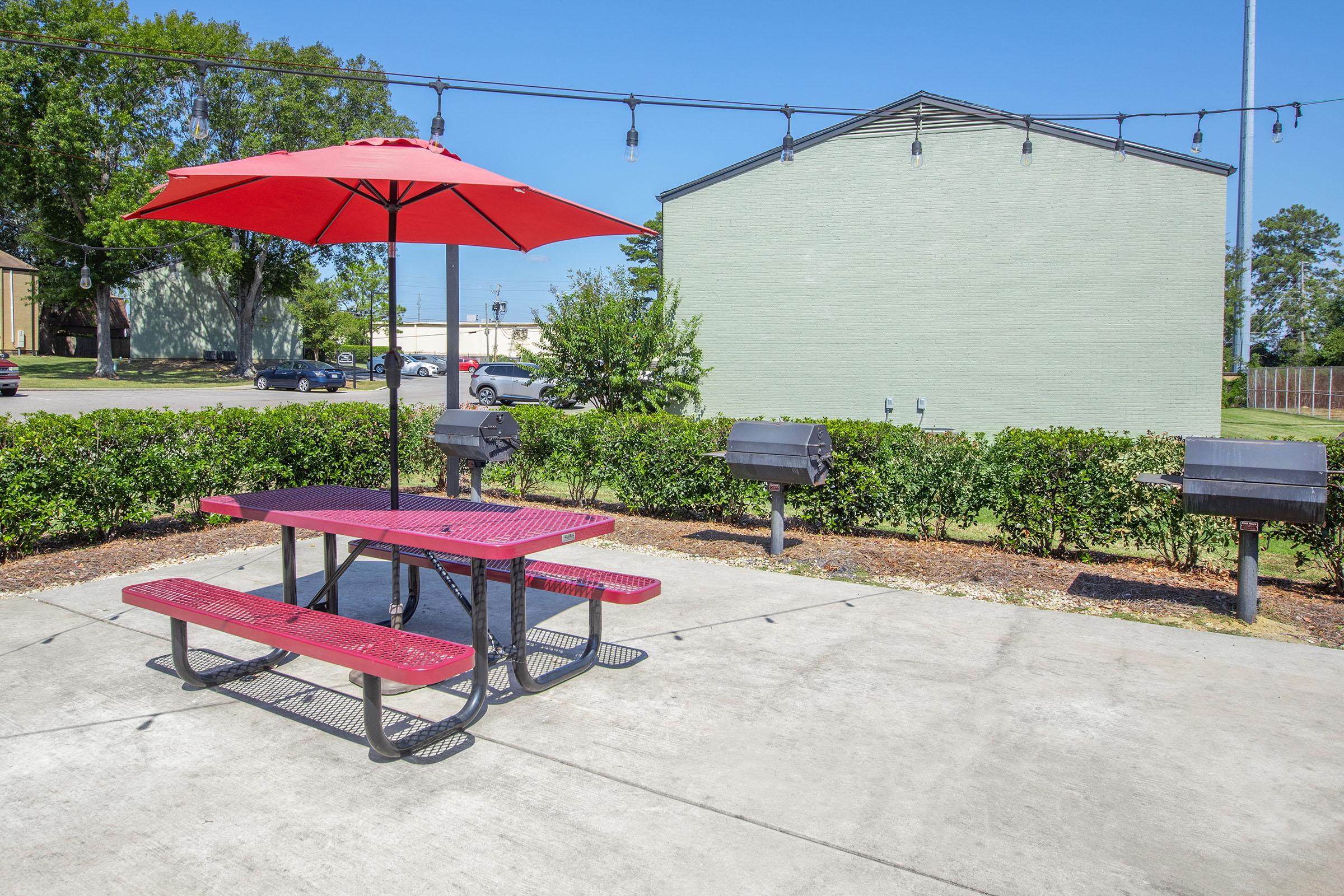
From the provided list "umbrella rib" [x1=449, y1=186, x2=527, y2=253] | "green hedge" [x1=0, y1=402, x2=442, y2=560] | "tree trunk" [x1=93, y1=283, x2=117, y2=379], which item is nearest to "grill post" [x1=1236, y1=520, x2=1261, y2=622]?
"umbrella rib" [x1=449, y1=186, x2=527, y2=253]

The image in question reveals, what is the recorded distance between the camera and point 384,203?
4559 millimetres

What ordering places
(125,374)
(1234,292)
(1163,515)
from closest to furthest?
(1163,515), (125,374), (1234,292)

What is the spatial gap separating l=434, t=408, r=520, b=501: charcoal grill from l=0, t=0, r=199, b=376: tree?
93.1 feet

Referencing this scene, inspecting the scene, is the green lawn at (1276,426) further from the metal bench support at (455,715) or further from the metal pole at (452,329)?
the metal bench support at (455,715)

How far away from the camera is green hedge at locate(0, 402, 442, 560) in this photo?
6.40 meters

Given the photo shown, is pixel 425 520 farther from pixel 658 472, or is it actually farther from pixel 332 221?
pixel 658 472

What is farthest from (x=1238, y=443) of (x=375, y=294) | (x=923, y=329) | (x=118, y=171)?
(x=118, y=171)

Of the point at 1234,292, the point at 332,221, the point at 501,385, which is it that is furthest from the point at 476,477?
the point at 1234,292

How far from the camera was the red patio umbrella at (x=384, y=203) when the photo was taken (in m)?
3.83

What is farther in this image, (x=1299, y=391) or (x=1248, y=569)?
(x=1299, y=391)

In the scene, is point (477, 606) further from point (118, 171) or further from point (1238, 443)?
point (118, 171)

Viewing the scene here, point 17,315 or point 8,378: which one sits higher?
point 17,315

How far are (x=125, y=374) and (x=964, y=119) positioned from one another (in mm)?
36684

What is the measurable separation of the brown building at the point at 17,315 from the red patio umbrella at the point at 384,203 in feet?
175
